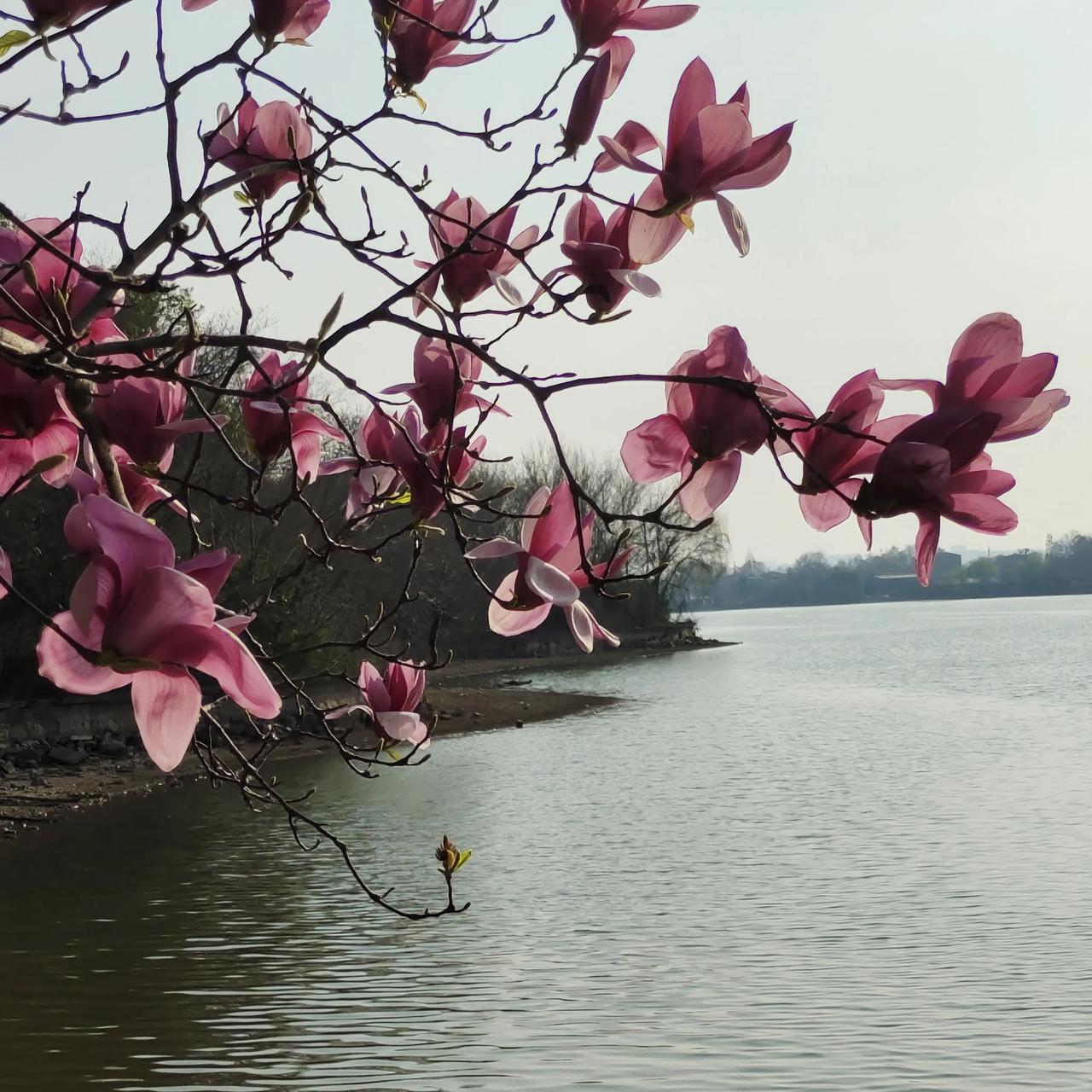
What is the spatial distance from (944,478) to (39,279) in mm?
701

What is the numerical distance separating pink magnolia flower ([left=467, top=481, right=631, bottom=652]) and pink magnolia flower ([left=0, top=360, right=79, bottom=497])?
0.32 metres

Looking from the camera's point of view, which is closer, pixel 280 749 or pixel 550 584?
pixel 550 584

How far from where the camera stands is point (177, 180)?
1110mm

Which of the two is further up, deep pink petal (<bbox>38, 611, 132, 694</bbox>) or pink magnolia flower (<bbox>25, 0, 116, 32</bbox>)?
pink magnolia flower (<bbox>25, 0, 116, 32</bbox>)

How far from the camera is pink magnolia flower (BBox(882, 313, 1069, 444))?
832 millimetres

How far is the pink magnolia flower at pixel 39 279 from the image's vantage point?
107 centimetres


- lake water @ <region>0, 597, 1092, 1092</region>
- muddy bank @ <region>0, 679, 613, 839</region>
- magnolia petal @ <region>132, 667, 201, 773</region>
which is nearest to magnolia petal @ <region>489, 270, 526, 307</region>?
magnolia petal @ <region>132, 667, 201, 773</region>

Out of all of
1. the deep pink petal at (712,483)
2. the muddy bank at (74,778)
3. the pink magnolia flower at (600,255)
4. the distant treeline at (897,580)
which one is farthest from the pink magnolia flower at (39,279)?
the distant treeline at (897,580)

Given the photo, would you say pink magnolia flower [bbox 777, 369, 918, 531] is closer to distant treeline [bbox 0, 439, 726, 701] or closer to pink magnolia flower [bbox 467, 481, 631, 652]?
pink magnolia flower [bbox 467, 481, 631, 652]

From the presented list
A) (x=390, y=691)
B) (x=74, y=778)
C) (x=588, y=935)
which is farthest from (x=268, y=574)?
(x=390, y=691)

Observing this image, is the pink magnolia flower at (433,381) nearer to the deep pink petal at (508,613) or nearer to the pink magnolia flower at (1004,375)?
the deep pink petal at (508,613)

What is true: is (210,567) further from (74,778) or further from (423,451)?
(74,778)

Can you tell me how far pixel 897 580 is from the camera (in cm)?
12781

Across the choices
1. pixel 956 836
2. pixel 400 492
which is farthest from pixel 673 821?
pixel 400 492
